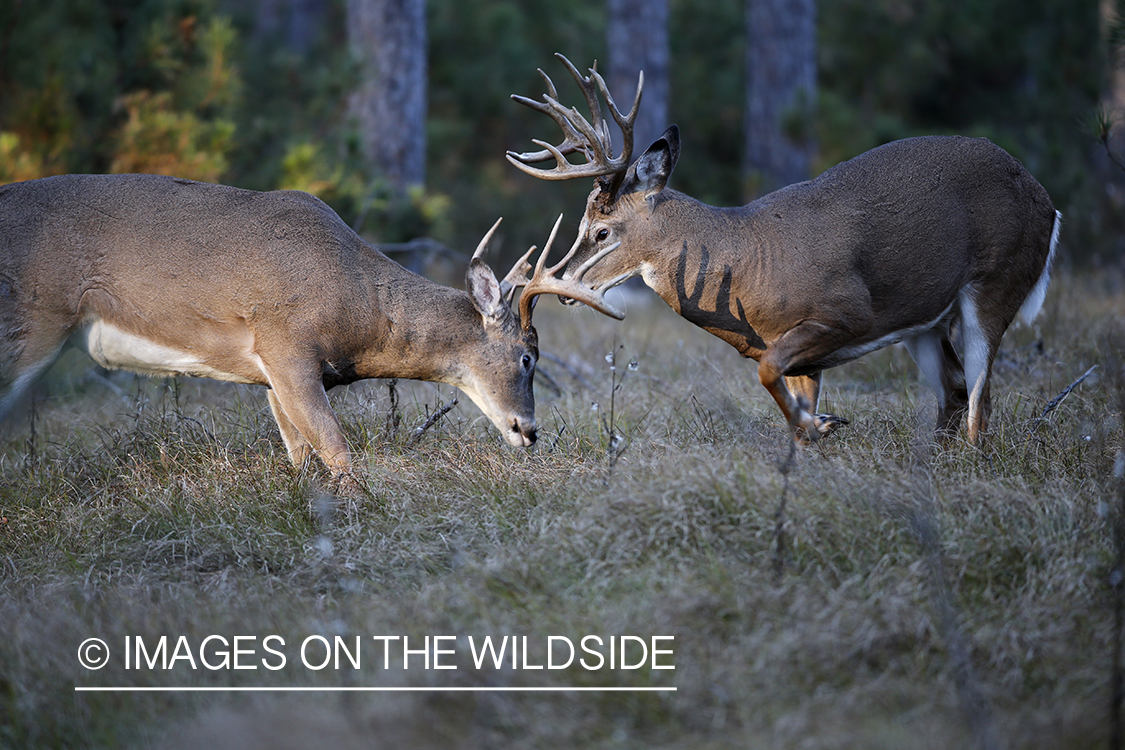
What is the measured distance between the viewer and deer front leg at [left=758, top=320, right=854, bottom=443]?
14.6 feet

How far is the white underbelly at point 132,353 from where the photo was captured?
4.66 meters

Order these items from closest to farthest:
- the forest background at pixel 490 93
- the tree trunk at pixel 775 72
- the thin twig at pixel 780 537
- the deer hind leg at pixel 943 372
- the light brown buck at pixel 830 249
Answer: the thin twig at pixel 780 537 < the light brown buck at pixel 830 249 < the deer hind leg at pixel 943 372 < the forest background at pixel 490 93 < the tree trunk at pixel 775 72

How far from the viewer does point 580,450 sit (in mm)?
4922

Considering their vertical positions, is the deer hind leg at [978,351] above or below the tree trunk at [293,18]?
below

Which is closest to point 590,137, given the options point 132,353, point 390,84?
point 132,353

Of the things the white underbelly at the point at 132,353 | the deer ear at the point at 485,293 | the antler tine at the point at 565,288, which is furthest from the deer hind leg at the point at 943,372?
the white underbelly at the point at 132,353

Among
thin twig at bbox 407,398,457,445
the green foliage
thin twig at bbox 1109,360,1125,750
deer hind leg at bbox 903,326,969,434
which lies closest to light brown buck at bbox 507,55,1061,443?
deer hind leg at bbox 903,326,969,434

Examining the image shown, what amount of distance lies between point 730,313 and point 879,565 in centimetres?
163

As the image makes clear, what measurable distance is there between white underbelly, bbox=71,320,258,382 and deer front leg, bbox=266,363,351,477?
→ 0.32 meters

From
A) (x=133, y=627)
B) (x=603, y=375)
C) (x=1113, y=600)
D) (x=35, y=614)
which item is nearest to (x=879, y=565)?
(x=1113, y=600)

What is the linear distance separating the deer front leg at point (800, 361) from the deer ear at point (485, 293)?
Answer: 1.41m

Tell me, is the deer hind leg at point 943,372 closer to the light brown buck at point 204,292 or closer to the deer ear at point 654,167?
the deer ear at point 654,167

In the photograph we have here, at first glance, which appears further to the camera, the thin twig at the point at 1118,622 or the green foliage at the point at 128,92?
the green foliage at the point at 128,92

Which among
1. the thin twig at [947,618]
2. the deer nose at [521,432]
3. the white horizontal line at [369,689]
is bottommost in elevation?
the deer nose at [521,432]
